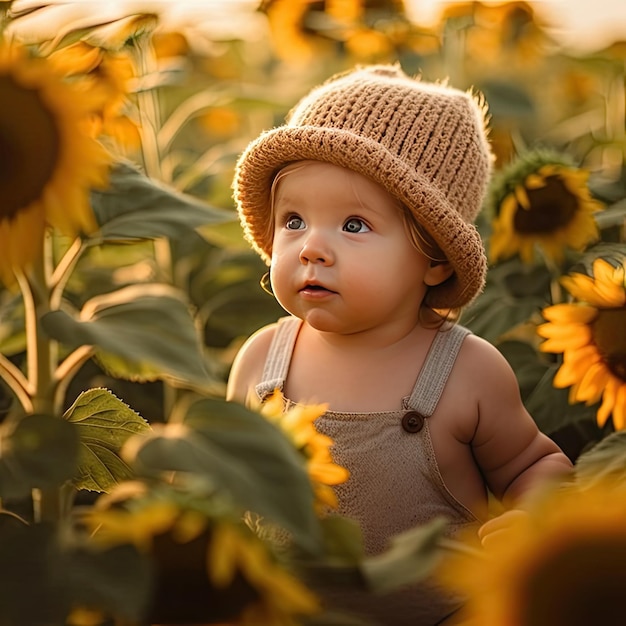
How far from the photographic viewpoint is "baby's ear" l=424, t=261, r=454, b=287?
123 cm

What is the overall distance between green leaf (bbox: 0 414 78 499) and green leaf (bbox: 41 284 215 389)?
2.2 inches

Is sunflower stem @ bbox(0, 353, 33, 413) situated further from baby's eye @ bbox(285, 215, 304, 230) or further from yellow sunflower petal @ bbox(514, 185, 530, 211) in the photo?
yellow sunflower petal @ bbox(514, 185, 530, 211)

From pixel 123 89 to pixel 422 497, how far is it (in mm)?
651

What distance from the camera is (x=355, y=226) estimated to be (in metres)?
1.16

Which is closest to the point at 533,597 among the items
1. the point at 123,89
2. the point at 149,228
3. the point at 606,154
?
the point at 149,228

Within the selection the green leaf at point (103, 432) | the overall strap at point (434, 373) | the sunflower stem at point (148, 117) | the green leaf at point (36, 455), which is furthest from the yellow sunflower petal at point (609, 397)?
the sunflower stem at point (148, 117)

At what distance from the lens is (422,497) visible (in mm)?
1181

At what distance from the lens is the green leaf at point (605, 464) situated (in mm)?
940

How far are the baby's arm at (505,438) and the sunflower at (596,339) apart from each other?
0.06 meters

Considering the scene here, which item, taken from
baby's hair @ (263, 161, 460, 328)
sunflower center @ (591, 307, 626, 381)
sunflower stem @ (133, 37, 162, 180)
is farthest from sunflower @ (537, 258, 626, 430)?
sunflower stem @ (133, 37, 162, 180)

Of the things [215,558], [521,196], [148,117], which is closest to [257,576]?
[215,558]

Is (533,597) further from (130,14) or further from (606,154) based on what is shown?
(606,154)

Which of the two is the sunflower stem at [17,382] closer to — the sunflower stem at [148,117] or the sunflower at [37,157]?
the sunflower at [37,157]

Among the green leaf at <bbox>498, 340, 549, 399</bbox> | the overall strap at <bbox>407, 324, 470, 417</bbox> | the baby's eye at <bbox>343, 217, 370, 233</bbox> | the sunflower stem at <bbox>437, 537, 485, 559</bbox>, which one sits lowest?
the green leaf at <bbox>498, 340, 549, 399</bbox>
